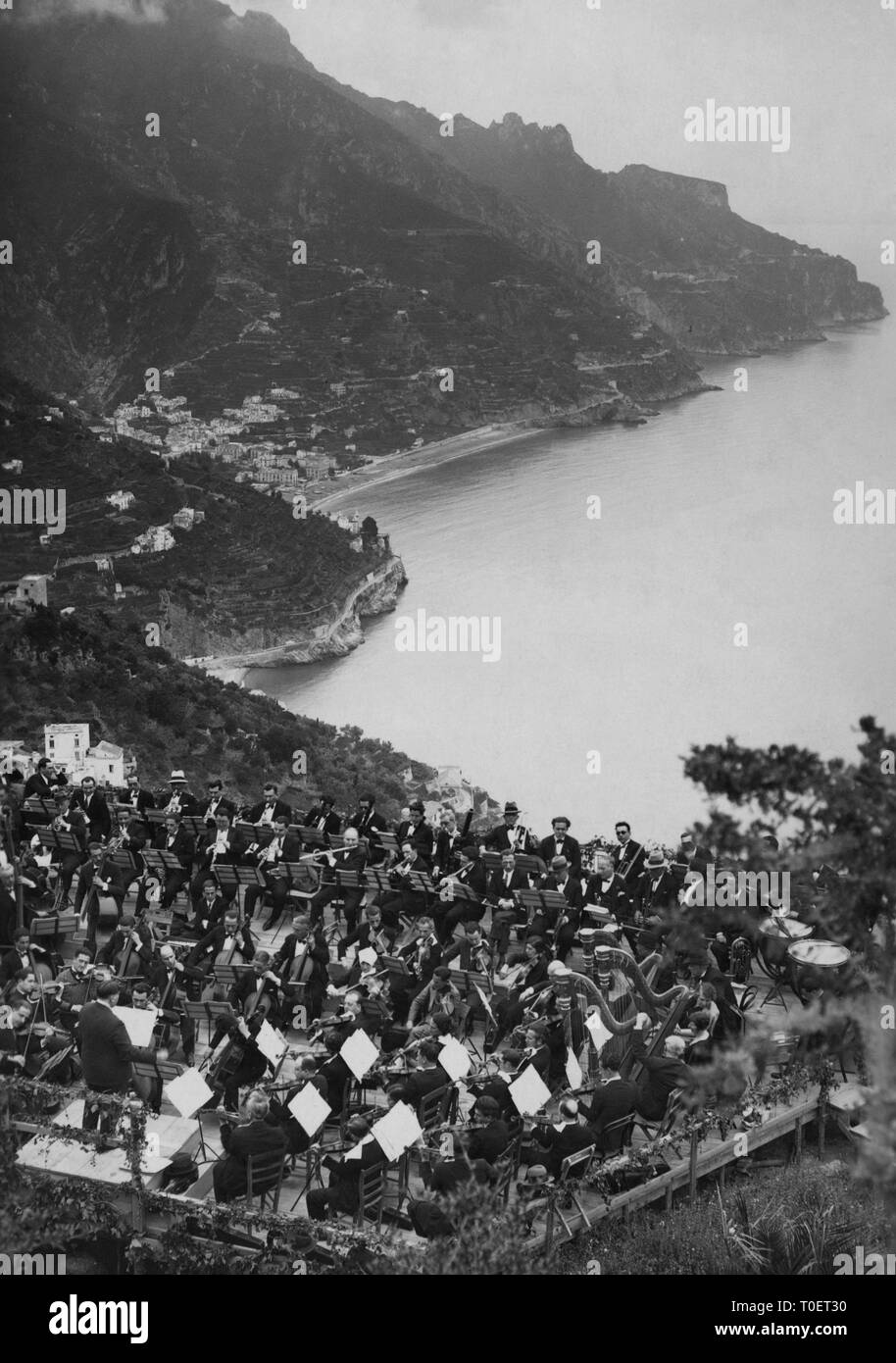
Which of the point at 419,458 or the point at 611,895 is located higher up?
the point at 419,458

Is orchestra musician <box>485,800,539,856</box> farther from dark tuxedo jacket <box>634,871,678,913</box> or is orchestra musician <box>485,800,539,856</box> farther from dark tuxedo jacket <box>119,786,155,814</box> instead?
dark tuxedo jacket <box>119,786,155,814</box>

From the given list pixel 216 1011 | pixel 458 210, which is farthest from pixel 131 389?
pixel 216 1011

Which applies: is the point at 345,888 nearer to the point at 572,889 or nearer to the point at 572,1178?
the point at 572,889

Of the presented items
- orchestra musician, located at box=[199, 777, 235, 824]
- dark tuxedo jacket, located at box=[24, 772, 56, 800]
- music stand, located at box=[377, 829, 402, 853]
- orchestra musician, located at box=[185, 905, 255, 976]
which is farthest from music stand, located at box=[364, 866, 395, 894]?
dark tuxedo jacket, located at box=[24, 772, 56, 800]

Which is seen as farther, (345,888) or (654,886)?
(345,888)

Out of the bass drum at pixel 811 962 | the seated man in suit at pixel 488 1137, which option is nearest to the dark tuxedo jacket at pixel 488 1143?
the seated man in suit at pixel 488 1137

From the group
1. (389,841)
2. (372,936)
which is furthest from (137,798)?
(372,936)
